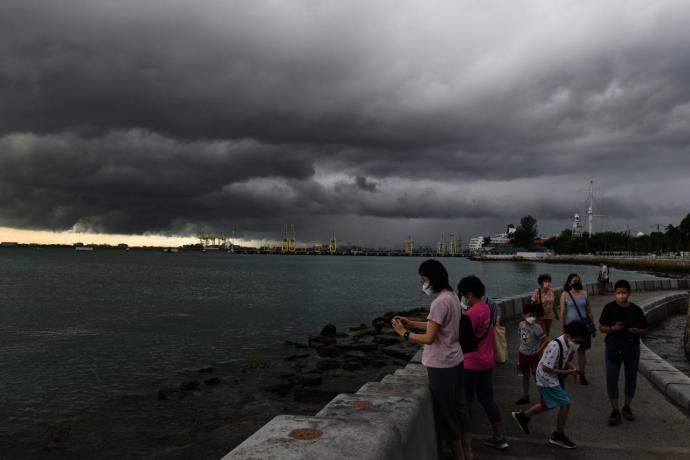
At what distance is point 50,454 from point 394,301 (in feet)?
123

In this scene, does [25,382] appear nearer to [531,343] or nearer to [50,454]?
[50,454]

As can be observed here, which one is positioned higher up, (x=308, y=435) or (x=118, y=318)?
(x=308, y=435)

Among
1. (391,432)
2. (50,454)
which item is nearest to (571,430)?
(391,432)

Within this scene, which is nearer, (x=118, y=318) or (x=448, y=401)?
(x=448, y=401)

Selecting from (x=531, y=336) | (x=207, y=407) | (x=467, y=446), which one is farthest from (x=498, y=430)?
(x=207, y=407)

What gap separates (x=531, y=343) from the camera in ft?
24.2

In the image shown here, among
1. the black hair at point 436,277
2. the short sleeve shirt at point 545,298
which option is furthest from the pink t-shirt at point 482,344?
the short sleeve shirt at point 545,298

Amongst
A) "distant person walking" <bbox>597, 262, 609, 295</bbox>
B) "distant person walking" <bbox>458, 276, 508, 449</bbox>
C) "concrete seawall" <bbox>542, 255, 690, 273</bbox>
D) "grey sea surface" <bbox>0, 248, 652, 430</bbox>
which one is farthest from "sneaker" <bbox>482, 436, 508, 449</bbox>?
"concrete seawall" <bbox>542, 255, 690, 273</bbox>

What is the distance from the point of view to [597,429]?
21.5 feet

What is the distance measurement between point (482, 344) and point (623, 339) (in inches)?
94.4

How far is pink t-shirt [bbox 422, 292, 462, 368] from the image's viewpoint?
4730 millimetres

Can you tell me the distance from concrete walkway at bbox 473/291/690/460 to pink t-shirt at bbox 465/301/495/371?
1017 mm

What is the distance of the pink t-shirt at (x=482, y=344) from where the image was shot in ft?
18.9

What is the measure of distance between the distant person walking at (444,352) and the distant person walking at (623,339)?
9.46 feet
